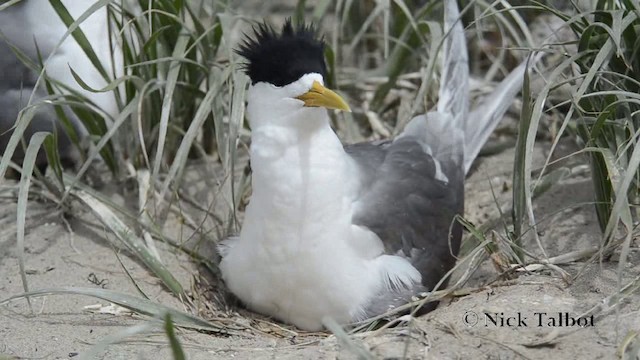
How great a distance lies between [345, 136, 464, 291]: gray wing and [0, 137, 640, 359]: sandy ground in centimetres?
17

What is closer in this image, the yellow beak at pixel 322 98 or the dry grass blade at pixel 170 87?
the yellow beak at pixel 322 98

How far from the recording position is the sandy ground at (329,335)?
2.53 metres

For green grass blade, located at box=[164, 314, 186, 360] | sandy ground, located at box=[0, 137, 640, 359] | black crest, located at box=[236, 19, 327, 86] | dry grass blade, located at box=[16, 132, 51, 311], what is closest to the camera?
green grass blade, located at box=[164, 314, 186, 360]

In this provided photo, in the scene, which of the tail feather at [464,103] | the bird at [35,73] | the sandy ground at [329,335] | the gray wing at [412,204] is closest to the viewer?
the sandy ground at [329,335]

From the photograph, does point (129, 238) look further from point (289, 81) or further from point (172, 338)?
point (172, 338)

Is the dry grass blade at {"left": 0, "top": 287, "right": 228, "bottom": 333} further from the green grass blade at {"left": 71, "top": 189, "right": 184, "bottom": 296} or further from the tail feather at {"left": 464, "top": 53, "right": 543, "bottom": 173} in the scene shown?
the tail feather at {"left": 464, "top": 53, "right": 543, "bottom": 173}

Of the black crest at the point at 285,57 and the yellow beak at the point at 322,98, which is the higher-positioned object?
the black crest at the point at 285,57

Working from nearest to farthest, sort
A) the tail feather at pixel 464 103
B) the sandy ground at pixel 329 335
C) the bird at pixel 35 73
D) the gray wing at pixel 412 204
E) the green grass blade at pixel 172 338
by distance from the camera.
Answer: the green grass blade at pixel 172 338, the sandy ground at pixel 329 335, the gray wing at pixel 412 204, the tail feather at pixel 464 103, the bird at pixel 35 73

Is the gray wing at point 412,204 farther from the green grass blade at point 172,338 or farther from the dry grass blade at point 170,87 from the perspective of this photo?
the green grass blade at point 172,338

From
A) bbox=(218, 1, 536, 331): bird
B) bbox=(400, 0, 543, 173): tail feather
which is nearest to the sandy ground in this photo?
bbox=(218, 1, 536, 331): bird

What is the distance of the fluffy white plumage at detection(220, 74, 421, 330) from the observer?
2938 millimetres

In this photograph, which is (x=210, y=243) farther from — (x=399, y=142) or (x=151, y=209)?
(x=399, y=142)

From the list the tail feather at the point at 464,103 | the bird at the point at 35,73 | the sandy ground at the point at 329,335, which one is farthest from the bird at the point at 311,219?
the bird at the point at 35,73

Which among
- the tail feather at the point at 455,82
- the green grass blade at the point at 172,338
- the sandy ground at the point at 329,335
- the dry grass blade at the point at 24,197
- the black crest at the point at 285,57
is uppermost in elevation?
the black crest at the point at 285,57
